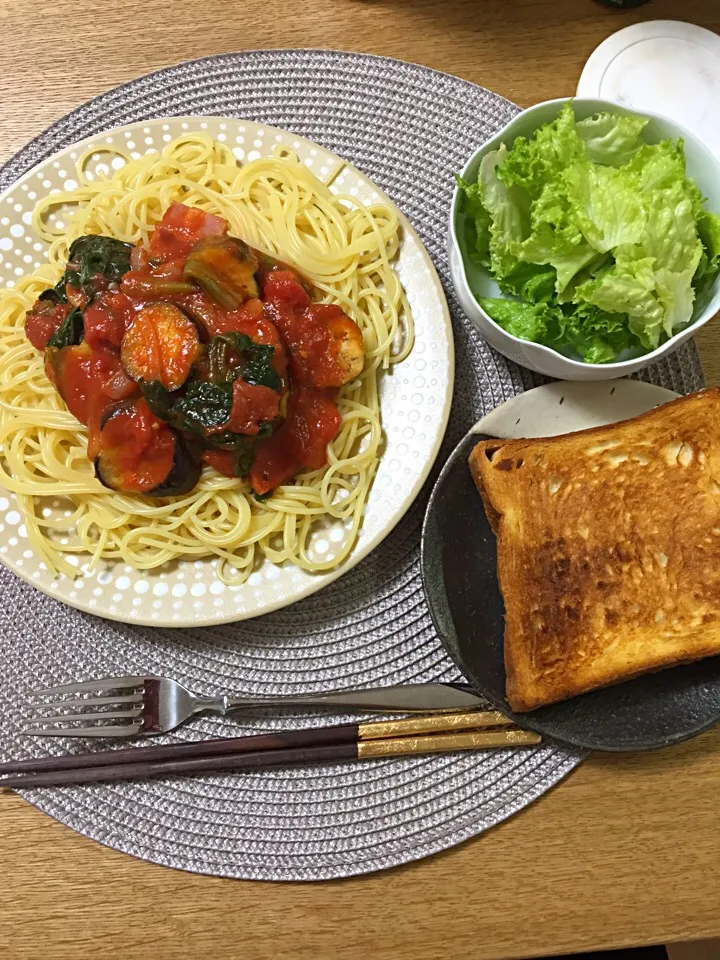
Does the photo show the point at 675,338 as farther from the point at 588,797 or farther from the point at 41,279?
the point at 41,279

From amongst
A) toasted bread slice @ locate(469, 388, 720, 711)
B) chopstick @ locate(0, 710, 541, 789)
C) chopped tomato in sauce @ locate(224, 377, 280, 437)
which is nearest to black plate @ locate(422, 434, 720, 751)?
toasted bread slice @ locate(469, 388, 720, 711)

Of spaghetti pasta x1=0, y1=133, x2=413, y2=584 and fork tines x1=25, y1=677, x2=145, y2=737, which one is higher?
spaghetti pasta x1=0, y1=133, x2=413, y2=584

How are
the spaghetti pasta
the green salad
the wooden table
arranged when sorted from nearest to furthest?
the green salad → the wooden table → the spaghetti pasta

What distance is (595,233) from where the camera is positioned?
2.26 metres

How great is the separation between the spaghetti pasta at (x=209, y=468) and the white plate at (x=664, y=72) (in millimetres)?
1241

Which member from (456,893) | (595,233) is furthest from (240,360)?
(456,893)

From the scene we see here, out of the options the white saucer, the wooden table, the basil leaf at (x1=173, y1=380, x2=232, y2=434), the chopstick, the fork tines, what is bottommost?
the wooden table

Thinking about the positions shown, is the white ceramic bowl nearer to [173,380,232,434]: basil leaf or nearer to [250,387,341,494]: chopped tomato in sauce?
[250,387,341,494]: chopped tomato in sauce

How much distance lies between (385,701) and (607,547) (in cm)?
99

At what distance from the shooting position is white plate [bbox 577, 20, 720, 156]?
117 inches

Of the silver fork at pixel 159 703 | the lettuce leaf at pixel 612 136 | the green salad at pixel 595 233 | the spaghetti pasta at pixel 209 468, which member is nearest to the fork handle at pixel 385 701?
the silver fork at pixel 159 703

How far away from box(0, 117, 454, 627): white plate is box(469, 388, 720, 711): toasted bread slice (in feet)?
0.93

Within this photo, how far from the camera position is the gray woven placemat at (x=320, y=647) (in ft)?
8.26

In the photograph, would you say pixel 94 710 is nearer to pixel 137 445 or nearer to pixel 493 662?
pixel 137 445
